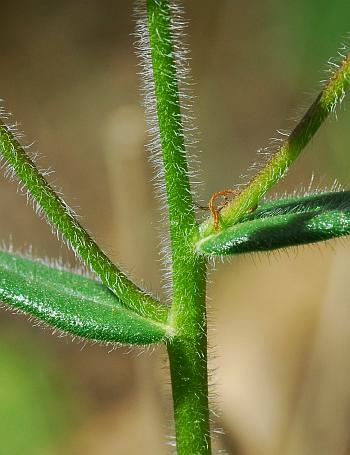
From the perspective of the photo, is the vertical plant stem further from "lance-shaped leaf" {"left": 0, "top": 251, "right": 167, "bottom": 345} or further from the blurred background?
the blurred background

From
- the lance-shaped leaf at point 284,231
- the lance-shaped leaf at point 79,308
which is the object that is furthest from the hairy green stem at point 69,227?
the lance-shaped leaf at point 284,231

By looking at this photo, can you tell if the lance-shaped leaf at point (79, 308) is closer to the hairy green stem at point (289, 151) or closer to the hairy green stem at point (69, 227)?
the hairy green stem at point (69, 227)

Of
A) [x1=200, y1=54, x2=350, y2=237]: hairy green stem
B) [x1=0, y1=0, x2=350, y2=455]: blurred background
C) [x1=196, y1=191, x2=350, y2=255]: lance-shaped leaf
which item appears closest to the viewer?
[x1=200, y1=54, x2=350, y2=237]: hairy green stem

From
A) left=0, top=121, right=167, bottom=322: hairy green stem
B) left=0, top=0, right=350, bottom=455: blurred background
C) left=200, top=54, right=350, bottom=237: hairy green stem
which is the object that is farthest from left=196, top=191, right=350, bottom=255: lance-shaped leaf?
left=0, top=0, right=350, bottom=455: blurred background

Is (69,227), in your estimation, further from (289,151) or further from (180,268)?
(289,151)

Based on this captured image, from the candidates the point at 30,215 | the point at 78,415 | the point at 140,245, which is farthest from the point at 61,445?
the point at 30,215

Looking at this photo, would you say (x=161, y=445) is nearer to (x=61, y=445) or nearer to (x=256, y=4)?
(x=61, y=445)
